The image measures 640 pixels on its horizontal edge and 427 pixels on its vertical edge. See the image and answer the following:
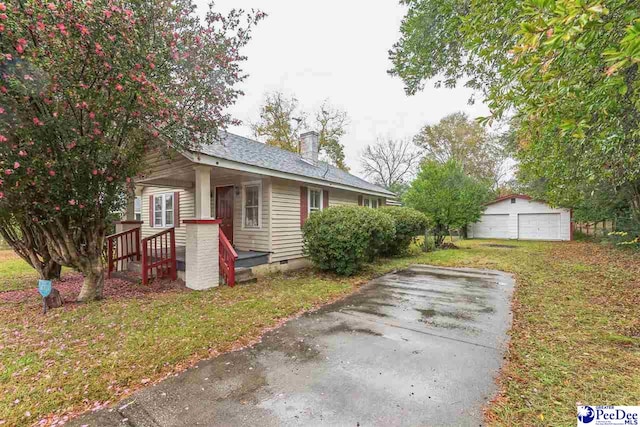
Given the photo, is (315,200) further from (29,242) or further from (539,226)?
(539,226)

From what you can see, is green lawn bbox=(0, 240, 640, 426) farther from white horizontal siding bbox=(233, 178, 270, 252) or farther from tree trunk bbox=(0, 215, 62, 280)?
white horizontal siding bbox=(233, 178, 270, 252)

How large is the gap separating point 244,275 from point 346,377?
14.8 feet

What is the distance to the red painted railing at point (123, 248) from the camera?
25.5 feet

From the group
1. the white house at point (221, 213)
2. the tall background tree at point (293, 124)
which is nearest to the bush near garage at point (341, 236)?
the white house at point (221, 213)

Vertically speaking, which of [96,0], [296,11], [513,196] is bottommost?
[513,196]

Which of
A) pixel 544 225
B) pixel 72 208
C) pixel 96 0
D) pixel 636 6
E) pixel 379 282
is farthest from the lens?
pixel 544 225

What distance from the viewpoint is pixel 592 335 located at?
373cm

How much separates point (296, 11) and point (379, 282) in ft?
27.8

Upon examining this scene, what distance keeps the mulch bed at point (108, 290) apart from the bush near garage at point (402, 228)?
7349mm

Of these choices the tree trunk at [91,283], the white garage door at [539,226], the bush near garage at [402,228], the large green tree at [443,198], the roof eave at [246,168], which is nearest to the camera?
the tree trunk at [91,283]

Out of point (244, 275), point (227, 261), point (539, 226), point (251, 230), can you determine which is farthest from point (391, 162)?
point (227, 261)

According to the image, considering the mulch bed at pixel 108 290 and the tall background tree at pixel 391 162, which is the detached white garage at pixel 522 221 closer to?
the tall background tree at pixel 391 162

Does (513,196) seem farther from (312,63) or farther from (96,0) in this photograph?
(96,0)

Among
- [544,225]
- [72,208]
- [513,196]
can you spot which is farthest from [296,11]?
[544,225]
